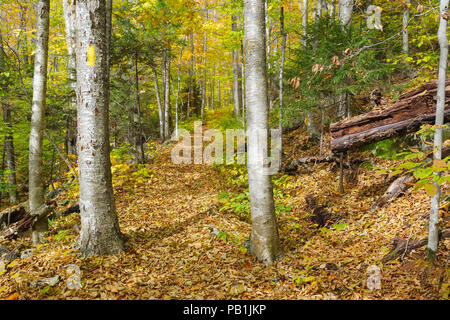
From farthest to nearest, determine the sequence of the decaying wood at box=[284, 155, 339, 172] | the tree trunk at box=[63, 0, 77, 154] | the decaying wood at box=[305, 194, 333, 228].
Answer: the tree trunk at box=[63, 0, 77, 154], the decaying wood at box=[284, 155, 339, 172], the decaying wood at box=[305, 194, 333, 228]

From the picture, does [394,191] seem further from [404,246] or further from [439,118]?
[439,118]

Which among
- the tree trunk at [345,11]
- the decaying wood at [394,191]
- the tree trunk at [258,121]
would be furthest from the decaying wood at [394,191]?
the tree trunk at [345,11]

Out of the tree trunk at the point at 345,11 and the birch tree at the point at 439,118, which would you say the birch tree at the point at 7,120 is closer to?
the birch tree at the point at 439,118

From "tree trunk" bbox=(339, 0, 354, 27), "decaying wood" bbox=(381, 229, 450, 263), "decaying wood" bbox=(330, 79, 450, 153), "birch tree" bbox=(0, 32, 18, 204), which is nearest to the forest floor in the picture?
"decaying wood" bbox=(381, 229, 450, 263)

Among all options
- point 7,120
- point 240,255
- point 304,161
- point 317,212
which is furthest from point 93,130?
point 7,120

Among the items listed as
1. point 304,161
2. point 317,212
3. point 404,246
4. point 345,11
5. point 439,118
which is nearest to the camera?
point 439,118

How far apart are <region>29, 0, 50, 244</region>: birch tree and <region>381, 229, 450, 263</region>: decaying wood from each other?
6.90 meters

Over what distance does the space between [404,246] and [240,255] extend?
98.2 inches

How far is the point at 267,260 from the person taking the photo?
12.3ft

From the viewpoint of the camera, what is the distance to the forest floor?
9.87ft

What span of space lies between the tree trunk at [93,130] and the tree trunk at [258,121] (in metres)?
2.25

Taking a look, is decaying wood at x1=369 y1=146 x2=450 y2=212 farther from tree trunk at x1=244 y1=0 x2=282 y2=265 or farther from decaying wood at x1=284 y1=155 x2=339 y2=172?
tree trunk at x1=244 y1=0 x2=282 y2=265

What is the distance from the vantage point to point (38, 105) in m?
5.02
